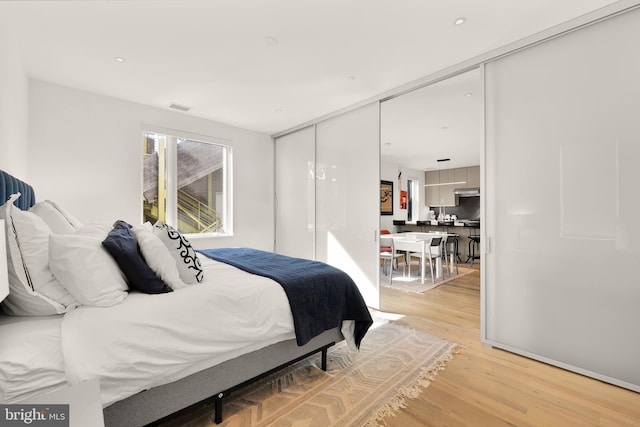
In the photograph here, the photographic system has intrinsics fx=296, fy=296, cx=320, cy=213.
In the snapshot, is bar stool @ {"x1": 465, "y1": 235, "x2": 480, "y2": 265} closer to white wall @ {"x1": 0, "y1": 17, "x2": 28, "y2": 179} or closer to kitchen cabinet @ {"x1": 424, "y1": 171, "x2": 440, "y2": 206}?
kitchen cabinet @ {"x1": 424, "y1": 171, "x2": 440, "y2": 206}

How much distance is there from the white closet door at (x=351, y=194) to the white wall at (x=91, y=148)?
1814mm

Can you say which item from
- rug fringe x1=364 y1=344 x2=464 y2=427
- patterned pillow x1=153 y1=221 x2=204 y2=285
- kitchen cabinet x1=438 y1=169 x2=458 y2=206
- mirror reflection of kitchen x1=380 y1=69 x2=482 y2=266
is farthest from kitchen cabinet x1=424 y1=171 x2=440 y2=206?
patterned pillow x1=153 y1=221 x2=204 y2=285

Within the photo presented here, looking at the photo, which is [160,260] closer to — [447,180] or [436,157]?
[436,157]

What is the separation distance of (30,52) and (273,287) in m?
3.10

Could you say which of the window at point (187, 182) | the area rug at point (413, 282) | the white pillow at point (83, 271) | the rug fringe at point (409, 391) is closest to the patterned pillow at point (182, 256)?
the white pillow at point (83, 271)

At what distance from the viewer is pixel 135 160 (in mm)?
3896

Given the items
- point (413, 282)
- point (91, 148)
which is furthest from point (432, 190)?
point (91, 148)

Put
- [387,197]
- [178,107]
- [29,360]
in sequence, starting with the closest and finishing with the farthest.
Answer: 1. [29,360]
2. [178,107]
3. [387,197]

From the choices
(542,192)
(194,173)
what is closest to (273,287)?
(542,192)

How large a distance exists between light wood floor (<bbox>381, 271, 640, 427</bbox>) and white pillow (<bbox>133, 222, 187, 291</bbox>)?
1.51 m

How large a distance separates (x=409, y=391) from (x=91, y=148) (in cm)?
419

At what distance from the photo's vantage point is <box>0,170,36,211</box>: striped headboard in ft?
5.21

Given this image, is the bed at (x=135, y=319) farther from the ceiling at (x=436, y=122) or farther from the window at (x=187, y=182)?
the ceiling at (x=436, y=122)

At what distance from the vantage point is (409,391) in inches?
79.8
